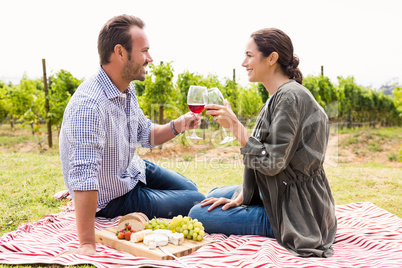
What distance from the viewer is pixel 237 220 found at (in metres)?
3.15

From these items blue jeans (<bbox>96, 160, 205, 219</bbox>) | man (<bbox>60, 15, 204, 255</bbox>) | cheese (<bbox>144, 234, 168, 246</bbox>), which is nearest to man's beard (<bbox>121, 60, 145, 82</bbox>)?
man (<bbox>60, 15, 204, 255</bbox>)

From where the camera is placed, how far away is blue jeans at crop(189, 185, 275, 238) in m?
3.12

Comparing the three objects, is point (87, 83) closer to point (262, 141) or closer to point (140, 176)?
point (140, 176)

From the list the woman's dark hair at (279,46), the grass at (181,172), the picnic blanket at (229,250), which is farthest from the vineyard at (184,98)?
the woman's dark hair at (279,46)

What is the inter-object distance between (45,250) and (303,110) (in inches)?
84.9

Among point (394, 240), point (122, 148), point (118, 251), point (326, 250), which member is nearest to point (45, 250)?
point (118, 251)

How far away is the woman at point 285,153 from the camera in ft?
8.98

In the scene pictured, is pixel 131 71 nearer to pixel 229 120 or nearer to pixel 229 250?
pixel 229 120

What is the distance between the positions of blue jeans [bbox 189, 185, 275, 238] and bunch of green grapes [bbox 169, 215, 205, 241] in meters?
0.21

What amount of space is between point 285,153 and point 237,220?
778 millimetres

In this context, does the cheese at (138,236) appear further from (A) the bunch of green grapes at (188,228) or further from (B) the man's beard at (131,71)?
(B) the man's beard at (131,71)

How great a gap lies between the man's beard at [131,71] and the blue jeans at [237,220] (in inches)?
49.6

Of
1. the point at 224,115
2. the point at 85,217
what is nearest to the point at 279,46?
the point at 224,115

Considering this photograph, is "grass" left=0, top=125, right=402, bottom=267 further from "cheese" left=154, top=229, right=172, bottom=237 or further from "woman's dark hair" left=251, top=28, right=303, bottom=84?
"woman's dark hair" left=251, top=28, right=303, bottom=84
